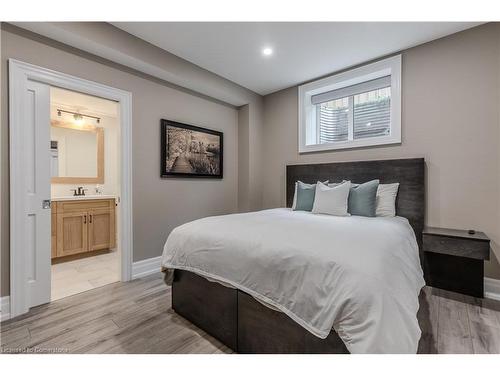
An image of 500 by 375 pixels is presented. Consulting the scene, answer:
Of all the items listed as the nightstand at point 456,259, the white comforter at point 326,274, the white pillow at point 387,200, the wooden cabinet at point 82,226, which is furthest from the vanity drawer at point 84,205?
the nightstand at point 456,259

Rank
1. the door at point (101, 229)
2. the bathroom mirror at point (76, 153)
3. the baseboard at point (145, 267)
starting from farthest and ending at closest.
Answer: the bathroom mirror at point (76, 153) → the door at point (101, 229) → the baseboard at point (145, 267)

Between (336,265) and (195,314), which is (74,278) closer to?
(195,314)

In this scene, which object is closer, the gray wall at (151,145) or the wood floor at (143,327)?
the wood floor at (143,327)

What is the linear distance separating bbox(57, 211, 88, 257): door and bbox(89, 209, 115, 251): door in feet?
0.27

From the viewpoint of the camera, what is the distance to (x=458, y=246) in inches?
84.5

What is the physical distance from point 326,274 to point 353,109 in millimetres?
2925

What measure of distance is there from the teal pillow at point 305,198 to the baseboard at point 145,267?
1.91 meters

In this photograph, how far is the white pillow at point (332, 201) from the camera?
2.59 metres

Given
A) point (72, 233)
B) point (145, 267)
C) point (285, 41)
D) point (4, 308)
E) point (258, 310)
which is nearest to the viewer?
point (258, 310)

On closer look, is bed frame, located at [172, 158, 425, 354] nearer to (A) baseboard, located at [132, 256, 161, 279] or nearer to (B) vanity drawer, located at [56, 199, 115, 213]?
(A) baseboard, located at [132, 256, 161, 279]

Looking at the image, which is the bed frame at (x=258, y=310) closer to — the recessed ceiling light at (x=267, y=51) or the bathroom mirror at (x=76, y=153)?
the recessed ceiling light at (x=267, y=51)

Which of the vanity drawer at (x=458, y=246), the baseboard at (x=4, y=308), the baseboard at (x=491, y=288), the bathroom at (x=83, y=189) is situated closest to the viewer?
the baseboard at (x=4, y=308)

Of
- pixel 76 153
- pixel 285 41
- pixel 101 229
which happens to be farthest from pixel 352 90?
pixel 76 153

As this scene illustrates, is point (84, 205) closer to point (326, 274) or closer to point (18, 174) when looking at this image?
point (18, 174)
